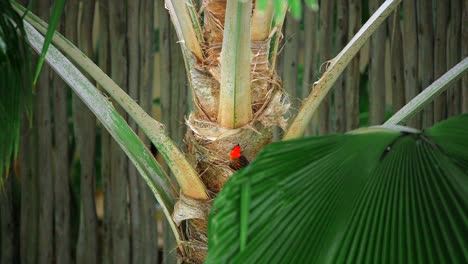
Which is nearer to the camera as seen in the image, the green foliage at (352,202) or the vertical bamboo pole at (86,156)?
the green foliage at (352,202)

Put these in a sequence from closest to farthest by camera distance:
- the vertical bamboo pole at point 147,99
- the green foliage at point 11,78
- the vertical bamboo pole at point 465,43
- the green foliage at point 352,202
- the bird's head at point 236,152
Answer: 1. the green foliage at point 352,202
2. the green foliage at point 11,78
3. the bird's head at point 236,152
4. the vertical bamboo pole at point 465,43
5. the vertical bamboo pole at point 147,99

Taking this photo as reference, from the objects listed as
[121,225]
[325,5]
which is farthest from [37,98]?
[325,5]

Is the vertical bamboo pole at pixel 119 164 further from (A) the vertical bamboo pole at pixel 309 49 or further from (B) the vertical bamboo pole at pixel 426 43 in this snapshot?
(B) the vertical bamboo pole at pixel 426 43

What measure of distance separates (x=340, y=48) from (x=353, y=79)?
11 centimetres

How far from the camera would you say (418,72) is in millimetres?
2521

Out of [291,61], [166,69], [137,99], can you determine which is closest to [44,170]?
[137,99]

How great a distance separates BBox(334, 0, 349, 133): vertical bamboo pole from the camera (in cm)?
253

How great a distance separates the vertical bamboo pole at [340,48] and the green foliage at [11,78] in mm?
1615

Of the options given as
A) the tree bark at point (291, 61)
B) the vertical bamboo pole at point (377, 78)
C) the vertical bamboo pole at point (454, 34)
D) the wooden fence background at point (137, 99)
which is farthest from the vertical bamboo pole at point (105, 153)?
the vertical bamboo pole at point (454, 34)

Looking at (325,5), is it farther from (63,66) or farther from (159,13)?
(63,66)

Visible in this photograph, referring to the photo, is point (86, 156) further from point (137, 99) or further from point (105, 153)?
point (137, 99)

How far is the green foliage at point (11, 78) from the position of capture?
39.8 inches

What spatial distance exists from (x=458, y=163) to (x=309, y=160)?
175 millimetres

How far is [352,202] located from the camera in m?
0.88
